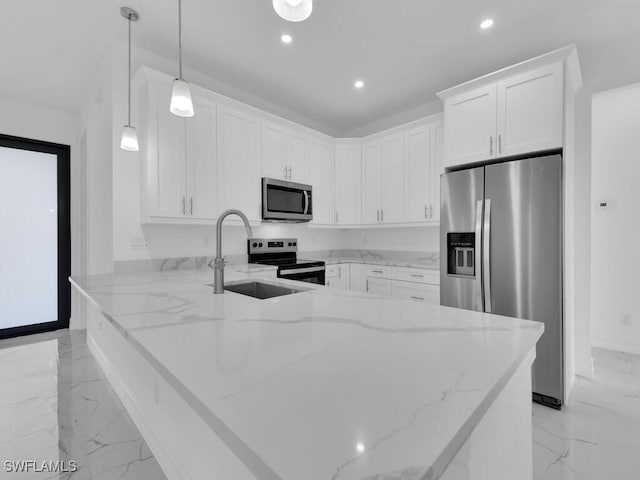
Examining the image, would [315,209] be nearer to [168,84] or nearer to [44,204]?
[168,84]

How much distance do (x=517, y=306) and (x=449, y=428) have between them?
223 cm

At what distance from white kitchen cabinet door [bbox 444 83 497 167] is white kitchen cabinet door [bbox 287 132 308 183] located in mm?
1618

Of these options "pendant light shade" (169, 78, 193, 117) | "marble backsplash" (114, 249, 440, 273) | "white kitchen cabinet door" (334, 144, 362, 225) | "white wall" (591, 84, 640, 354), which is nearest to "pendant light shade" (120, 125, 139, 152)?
"pendant light shade" (169, 78, 193, 117)

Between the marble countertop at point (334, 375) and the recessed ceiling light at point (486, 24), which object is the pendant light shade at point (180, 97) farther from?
the recessed ceiling light at point (486, 24)

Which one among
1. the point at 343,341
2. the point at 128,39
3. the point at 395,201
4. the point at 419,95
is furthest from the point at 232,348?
the point at 419,95

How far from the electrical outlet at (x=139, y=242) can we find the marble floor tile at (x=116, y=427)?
3.39ft

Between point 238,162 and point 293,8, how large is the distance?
2.04 meters

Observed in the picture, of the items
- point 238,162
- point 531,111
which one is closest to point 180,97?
point 238,162

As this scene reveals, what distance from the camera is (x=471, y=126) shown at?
2615 mm

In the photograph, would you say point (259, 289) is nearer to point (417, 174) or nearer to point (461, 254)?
point (461, 254)

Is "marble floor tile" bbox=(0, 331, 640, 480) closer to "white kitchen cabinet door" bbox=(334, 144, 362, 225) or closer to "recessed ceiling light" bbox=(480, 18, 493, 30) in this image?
"white kitchen cabinet door" bbox=(334, 144, 362, 225)

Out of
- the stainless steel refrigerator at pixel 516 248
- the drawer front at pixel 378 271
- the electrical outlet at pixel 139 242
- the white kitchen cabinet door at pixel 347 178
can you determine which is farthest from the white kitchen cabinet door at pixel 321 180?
the electrical outlet at pixel 139 242

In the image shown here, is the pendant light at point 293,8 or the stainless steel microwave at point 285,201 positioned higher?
the pendant light at point 293,8

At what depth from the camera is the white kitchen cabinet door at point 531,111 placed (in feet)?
7.17
